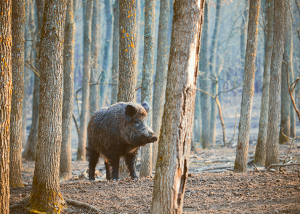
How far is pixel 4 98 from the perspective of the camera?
3432mm

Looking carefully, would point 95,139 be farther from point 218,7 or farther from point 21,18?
point 218,7

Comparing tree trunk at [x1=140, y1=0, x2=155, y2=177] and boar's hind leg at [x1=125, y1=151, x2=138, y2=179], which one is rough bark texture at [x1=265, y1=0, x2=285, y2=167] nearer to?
tree trunk at [x1=140, y1=0, x2=155, y2=177]

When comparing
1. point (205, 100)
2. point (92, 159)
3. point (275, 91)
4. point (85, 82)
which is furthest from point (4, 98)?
point (205, 100)

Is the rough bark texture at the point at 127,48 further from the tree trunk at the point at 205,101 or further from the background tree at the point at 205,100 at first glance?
the tree trunk at the point at 205,101

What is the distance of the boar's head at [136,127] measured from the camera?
6645 mm

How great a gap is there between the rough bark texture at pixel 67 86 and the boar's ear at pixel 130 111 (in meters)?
3.36

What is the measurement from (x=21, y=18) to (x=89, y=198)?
4.60 m

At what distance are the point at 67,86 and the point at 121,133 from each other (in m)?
3.50

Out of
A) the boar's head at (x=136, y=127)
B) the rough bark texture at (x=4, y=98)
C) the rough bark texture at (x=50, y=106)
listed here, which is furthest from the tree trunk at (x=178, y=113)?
the boar's head at (x=136, y=127)

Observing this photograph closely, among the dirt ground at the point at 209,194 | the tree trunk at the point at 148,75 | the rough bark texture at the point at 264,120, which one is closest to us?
the dirt ground at the point at 209,194

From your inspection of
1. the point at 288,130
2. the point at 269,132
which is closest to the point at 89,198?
the point at 269,132

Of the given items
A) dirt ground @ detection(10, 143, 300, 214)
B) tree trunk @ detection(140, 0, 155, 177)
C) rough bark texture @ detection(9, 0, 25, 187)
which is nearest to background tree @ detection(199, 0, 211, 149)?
tree trunk @ detection(140, 0, 155, 177)

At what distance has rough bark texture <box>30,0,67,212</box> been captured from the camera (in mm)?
4383

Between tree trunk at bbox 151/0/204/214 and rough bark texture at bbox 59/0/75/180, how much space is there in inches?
262
